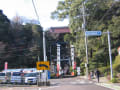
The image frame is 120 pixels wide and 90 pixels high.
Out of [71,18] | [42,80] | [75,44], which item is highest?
[71,18]

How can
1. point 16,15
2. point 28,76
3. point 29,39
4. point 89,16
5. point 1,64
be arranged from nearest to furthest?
point 28,76 → point 89,16 → point 1,64 → point 29,39 → point 16,15

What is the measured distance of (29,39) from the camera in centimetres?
5709

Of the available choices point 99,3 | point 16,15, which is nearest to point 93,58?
point 99,3

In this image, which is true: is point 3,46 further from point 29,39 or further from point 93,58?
point 93,58

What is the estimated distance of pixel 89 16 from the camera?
40.2 metres

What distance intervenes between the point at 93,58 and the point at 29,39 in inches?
905

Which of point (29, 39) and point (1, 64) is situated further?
point (29, 39)

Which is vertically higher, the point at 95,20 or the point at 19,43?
the point at 95,20

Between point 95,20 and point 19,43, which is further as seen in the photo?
point 19,43

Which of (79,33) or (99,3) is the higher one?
(99,3)

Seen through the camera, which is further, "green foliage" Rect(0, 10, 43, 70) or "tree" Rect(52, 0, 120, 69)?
"green foliage" Rect(0, 10, 43, 70)

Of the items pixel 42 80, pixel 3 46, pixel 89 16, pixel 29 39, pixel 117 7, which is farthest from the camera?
pixel 29 39

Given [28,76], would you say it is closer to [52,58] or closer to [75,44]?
[75,44]

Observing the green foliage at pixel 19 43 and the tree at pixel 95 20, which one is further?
the green foliage at pixel 19 43
